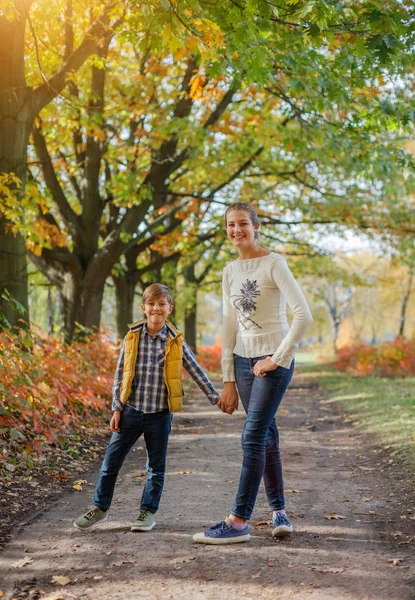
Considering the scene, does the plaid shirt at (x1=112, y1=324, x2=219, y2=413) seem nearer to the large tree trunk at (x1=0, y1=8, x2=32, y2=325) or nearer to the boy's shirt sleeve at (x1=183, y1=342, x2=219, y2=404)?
the boy's shirt sleeve at (x1=183, y1=342, x2=219, y2=404)

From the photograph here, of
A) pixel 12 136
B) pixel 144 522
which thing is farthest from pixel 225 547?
pixel 12 136

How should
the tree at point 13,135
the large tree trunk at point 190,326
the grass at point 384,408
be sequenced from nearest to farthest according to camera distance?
the grass at point 384,408 → the tree at point 13,135 → the large tree trunk at point 190,326

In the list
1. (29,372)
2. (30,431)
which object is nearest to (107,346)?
(29,372)

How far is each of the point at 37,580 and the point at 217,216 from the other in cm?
1737

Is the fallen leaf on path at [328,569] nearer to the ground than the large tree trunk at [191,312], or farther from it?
nearer to the ground

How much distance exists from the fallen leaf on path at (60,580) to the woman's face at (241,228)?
94.9 inches

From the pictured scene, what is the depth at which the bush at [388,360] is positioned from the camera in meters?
19.8

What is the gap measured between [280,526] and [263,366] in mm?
Result: 1156

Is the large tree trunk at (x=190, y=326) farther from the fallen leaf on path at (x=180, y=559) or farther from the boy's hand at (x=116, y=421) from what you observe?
the fallen leaf on path at (x=180, y=559)

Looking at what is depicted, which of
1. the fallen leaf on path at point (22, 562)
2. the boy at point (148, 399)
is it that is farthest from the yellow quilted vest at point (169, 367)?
the fallen leaf on path at point (22, 562)

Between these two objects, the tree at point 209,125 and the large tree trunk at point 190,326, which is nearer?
the tree at point 209,125

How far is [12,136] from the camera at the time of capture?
9.49 m

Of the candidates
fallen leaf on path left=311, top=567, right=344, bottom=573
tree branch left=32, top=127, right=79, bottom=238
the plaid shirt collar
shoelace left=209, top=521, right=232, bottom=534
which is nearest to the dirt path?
fallen leaf on path left=311, top=567, right=344, bottom=573

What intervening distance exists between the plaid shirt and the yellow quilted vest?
43mm
